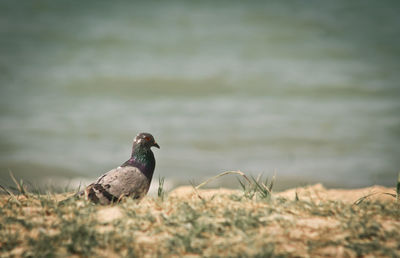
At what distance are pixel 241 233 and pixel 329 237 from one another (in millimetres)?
725

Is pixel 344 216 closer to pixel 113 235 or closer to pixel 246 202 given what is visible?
pixel 246 202

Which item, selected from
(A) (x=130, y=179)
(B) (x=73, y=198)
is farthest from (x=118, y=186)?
(B) (x=73, y=198)

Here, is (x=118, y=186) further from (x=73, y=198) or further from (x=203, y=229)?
(x=203, y=229)

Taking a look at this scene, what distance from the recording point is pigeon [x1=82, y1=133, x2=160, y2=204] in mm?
4293

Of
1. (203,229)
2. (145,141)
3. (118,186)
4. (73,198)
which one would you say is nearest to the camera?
(203,229)

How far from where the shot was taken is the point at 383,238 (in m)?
2.95

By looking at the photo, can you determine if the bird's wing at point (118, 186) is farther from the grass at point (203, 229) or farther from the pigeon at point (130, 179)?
the grass at point (203, 229)

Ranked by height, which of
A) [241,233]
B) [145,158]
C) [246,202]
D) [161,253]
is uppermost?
[145,158]

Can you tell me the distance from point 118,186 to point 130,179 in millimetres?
177

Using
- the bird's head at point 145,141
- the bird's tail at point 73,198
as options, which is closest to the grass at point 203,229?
the bird's tail at point 73,198

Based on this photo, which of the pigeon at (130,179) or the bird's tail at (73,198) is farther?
the pigeon at (130,179)

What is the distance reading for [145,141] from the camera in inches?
195

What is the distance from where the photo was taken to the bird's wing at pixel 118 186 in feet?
14.1

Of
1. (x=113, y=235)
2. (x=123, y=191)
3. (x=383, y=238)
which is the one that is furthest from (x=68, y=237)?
(x=383, y=238)
